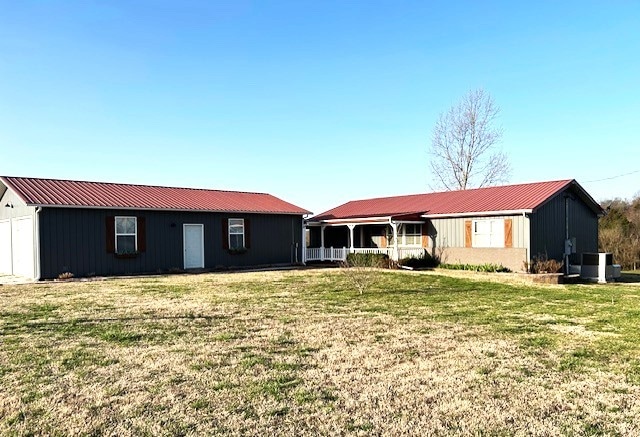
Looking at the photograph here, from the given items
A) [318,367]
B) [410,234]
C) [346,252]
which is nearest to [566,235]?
[410,234]

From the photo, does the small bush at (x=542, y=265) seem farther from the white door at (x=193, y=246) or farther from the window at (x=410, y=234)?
the white door at (x=193, y=246)

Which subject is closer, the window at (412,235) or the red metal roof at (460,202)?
the red metal roof at (460,202)

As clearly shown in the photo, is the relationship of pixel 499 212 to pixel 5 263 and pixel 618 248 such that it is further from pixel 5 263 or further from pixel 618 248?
pixel 5 263

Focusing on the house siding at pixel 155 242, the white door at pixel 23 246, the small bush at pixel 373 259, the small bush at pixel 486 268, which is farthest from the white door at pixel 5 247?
the small bush at pixel 486 268

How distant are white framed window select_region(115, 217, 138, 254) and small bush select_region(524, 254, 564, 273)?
46.8 feet

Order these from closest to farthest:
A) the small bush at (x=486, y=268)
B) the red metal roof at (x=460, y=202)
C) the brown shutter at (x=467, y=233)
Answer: the small bush at (x=486, y=268), the red metal roof at (x=460, y=202), the brown shutter at (x=467, y=233)

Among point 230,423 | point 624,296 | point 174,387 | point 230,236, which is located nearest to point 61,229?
point 230,236

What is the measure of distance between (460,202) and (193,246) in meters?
11.5

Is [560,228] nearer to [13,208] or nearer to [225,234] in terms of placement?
[225,234]

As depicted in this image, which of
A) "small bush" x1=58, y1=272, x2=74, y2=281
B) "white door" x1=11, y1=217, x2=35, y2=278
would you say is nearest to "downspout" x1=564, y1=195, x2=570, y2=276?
"small bush" x1=58, y1=272, x2=74, y2=281

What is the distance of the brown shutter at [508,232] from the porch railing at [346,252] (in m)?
3.94

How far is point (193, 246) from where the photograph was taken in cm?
2038

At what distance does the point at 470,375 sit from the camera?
17.6 ft

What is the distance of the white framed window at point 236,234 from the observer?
849 inches
